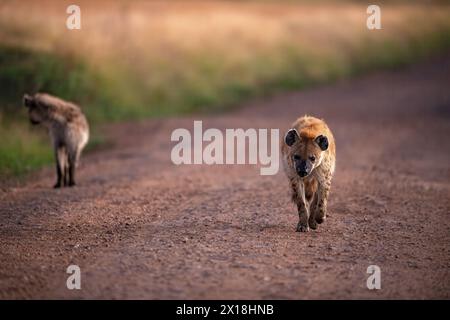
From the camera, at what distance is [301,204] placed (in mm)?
7238

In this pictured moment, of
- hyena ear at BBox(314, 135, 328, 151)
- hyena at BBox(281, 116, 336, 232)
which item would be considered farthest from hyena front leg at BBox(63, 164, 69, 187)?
hyena ear at BBox(314, 135, 328, 151)

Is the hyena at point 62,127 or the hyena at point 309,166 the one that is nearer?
the hyena at point 309,166

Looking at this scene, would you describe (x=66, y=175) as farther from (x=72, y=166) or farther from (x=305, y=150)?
(x=305, y=150)

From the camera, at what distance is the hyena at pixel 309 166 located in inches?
281

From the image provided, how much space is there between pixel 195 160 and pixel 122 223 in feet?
13.4

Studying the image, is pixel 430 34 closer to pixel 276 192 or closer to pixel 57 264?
pixel 276 192

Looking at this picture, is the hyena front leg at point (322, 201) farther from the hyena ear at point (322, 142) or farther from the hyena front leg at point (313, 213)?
the hyena ear at point (322, 142)

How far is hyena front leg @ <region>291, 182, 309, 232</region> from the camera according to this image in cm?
720

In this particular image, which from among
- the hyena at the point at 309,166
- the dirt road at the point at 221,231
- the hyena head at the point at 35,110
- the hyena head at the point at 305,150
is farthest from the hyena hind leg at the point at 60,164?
the hyena head at the point at 305,150

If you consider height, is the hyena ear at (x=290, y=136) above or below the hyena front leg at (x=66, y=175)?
above

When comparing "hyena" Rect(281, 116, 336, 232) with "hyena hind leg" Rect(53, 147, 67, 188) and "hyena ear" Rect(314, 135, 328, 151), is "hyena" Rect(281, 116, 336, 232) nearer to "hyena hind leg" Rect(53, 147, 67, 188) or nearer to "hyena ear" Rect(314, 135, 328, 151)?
"hyena ear" Rect(314, 135, 328, 151)

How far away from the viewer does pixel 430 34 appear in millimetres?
30500

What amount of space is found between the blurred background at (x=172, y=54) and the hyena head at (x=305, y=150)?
465 cm
